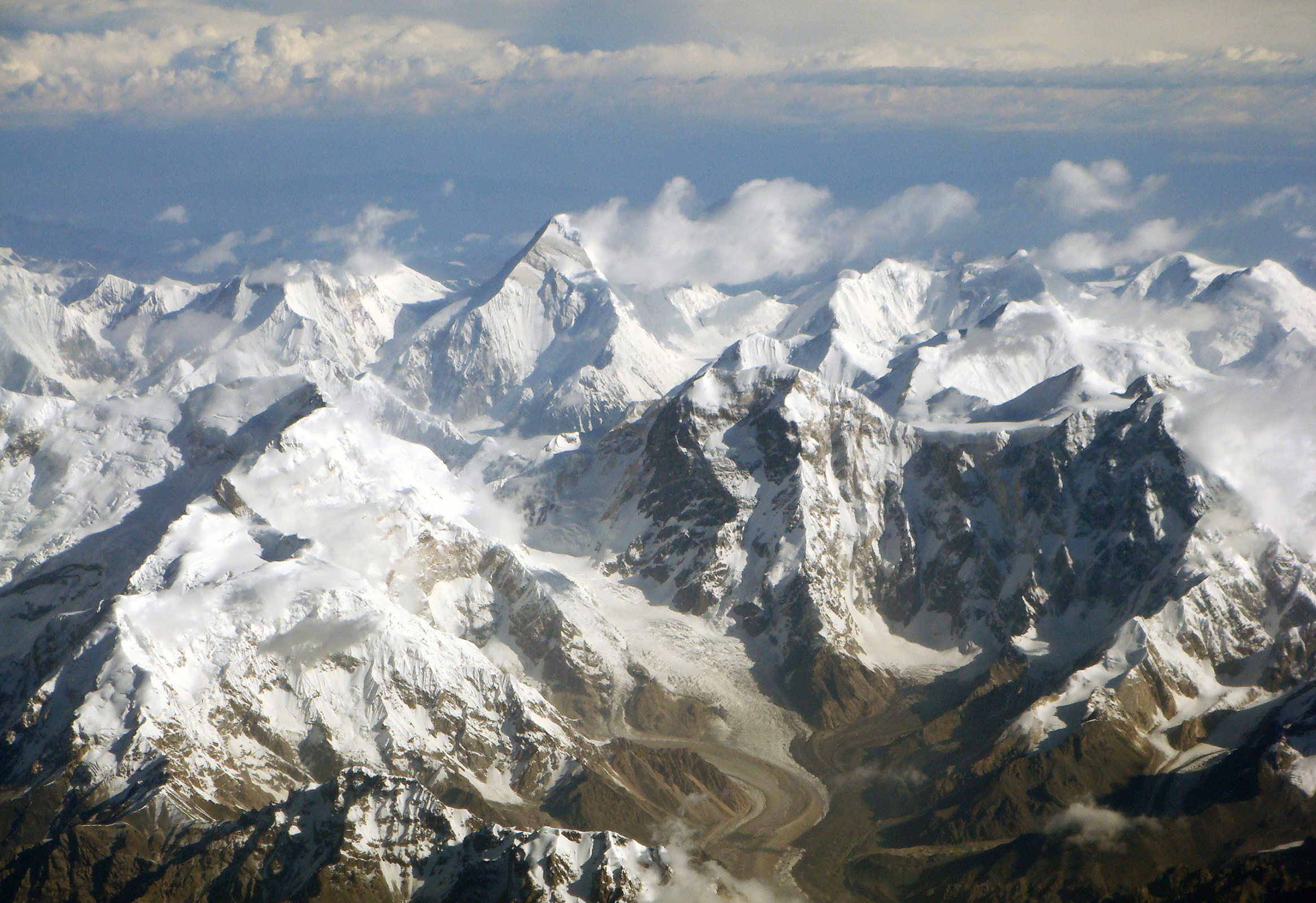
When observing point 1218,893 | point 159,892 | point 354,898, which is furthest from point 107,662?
point 1218,893

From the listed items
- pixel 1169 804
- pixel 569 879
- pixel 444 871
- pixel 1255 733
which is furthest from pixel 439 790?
pixel 1255 733

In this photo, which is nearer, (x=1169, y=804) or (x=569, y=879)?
(x=569, y=879)

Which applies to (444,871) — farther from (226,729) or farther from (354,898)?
(226,729)

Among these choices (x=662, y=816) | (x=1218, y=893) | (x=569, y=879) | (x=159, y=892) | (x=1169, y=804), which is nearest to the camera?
(x=569, y=879)

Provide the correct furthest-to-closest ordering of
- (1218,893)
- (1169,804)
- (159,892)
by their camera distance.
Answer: (1169,804) → (1218,893) → (159,892)

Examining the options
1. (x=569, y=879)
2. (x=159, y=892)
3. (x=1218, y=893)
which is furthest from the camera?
(x=1218, y=893)

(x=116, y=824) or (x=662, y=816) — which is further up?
(x=116, y=824)

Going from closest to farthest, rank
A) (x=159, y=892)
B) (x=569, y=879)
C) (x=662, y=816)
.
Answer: (x=569, y=879) < (x=159, y=892) < (x=662, y=816)

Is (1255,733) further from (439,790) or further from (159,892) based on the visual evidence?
(159,892)

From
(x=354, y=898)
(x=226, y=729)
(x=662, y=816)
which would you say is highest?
(x=354, y=898)
